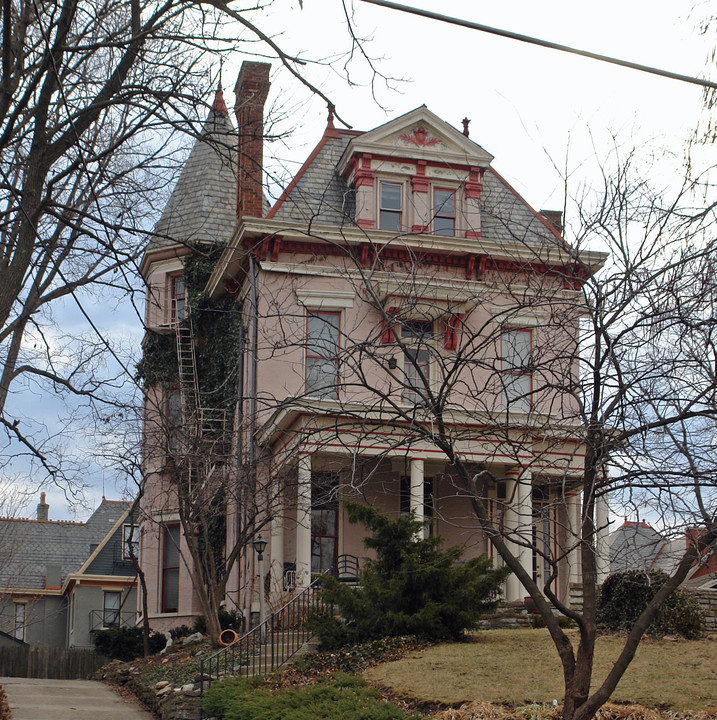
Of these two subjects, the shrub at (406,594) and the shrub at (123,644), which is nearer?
the shrub at (406,594)

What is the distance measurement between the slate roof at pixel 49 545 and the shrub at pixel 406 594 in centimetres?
2797

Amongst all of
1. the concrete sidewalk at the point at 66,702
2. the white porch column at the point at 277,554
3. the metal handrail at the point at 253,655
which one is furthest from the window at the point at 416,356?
the concrete sidewalk at the point at 66,702

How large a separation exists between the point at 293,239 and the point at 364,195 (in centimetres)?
247

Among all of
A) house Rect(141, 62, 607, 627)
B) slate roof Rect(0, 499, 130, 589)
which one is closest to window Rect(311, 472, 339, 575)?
house Rect(141, 62, 607, 627)

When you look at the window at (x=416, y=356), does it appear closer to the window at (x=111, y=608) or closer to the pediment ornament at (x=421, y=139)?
the pediment ornament at (x=421, y=139)

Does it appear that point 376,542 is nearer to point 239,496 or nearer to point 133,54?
point 239,496

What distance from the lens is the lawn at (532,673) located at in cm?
1113

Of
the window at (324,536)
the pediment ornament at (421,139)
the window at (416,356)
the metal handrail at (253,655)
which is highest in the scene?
the pediment ornament at (421,139)

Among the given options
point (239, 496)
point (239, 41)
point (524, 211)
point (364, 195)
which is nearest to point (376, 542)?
point (239, 496)

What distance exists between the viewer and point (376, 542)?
15.7 meters

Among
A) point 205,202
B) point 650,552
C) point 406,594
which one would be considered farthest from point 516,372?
point 205,202

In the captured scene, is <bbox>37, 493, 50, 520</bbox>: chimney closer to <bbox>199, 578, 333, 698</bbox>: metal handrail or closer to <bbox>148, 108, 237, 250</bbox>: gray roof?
<bbox>148, 108, 237, 250</bbox>: gray roof

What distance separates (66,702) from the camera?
15938 mm

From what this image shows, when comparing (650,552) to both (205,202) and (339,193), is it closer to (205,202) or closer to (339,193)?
(339,193)
